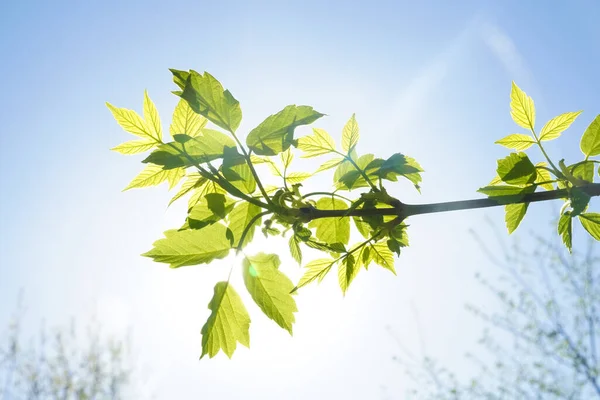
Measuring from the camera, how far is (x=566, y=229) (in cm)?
74

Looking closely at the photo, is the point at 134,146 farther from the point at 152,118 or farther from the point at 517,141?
the point at 517,141

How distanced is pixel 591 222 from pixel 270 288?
1.86 feet

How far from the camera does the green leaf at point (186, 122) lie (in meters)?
0.69

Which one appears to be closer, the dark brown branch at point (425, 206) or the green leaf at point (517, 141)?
the dark brown branch at point (425, 206)

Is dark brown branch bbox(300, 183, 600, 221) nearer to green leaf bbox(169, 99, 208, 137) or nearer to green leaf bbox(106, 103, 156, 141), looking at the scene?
green leaf bbox(169, 99, 208, 137)

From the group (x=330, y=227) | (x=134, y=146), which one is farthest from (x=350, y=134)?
(x=134, y=146)

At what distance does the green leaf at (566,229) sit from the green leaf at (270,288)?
460 millimetres

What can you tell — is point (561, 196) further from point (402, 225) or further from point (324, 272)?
point (324, 272)

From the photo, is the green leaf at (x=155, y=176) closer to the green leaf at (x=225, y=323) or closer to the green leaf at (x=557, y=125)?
the green leaf at (x=225, y=323)

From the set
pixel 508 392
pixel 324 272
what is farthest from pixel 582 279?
pixel 324 272

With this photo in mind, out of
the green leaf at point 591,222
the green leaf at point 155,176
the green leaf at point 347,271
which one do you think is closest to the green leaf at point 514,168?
the green leaf at point 591,222

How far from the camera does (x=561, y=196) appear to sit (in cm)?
62

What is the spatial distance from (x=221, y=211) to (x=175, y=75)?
21 centimetres

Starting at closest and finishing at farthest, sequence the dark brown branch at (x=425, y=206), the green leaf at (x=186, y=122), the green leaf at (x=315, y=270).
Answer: the dark brown branch at (x=425, y=206), the green leaf at (x=186, y=122), the green leaf at (x=315, y=270)
